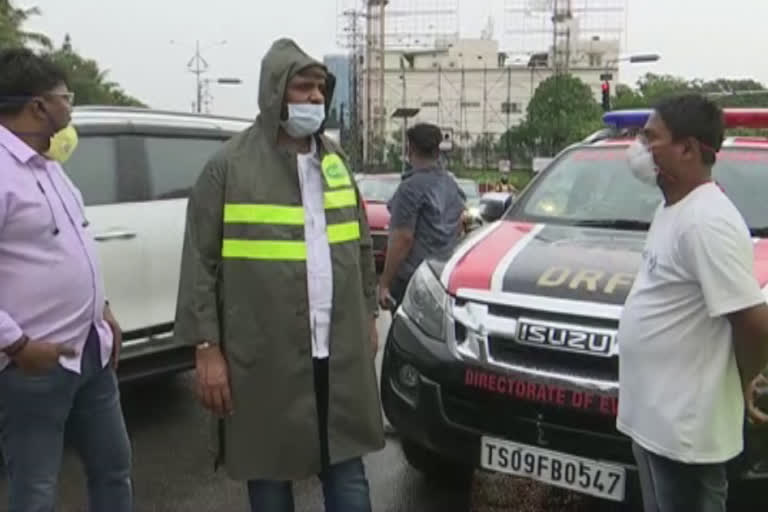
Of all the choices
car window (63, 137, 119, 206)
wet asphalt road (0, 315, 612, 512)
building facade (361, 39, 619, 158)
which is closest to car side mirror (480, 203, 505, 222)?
wet asphalt road (0, 315, 612, 512)

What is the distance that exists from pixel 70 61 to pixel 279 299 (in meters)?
51.2

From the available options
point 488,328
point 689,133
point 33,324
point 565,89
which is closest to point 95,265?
point 33,324

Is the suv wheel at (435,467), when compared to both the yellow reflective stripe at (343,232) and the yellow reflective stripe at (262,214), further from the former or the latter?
the yellow reflective stripe at (262,214)

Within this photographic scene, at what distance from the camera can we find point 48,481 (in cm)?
264

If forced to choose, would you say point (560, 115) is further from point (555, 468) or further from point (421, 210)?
point (555, 468)

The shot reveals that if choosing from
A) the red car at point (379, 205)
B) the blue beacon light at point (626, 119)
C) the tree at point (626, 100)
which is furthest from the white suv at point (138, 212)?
the tree at point (626, 100)

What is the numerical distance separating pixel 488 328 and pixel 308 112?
1172mm

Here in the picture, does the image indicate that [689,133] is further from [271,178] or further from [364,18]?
[364,18]

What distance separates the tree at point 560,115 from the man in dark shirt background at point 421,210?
54.9m

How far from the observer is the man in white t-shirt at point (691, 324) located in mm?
2203

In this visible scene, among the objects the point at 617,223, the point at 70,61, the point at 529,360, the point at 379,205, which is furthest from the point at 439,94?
the point at 529,360

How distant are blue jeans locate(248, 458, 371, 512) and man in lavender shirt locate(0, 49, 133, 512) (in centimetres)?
61

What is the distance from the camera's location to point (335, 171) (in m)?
2.84

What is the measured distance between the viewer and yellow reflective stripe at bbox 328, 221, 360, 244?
2.76m
